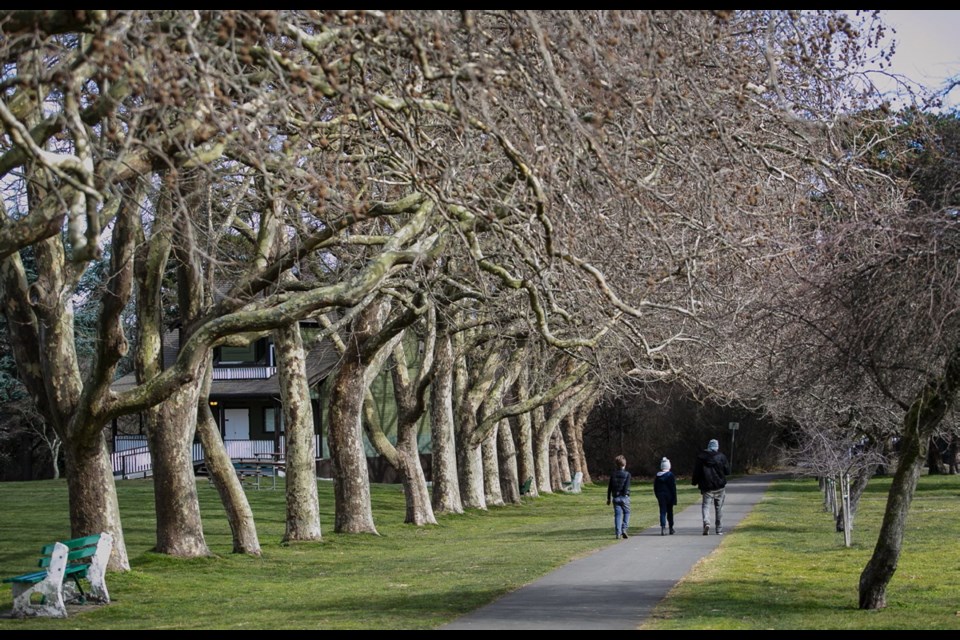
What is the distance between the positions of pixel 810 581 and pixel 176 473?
29.8ft

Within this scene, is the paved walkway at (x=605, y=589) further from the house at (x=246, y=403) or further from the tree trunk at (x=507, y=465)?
the house at (x=246, y=403)

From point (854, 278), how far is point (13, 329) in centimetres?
1109

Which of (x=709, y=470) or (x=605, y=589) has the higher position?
(x=709, y=470)

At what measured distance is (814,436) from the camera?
935 inches

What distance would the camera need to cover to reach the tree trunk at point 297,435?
23406mm

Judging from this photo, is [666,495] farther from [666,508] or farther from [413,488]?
[413,488]

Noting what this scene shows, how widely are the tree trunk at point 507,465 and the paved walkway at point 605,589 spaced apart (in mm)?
17985

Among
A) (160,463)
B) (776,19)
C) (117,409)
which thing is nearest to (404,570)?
(160,463)

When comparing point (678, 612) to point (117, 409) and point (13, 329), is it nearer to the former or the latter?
point (117, 409)

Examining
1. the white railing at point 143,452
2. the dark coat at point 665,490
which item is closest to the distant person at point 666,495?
the dark coat at point 665,490

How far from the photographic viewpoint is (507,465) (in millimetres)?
43062

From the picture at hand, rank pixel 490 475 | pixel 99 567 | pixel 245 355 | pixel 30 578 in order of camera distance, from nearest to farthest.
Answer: pixel 30 578 < pixel 99 567 < pixel 490 475 < pixel 245 355

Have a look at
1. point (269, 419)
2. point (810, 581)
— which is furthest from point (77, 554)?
point (269, 419)

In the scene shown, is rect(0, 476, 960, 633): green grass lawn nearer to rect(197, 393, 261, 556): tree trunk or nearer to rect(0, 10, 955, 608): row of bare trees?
rect(197, 393, 261, 556): tree trunk
